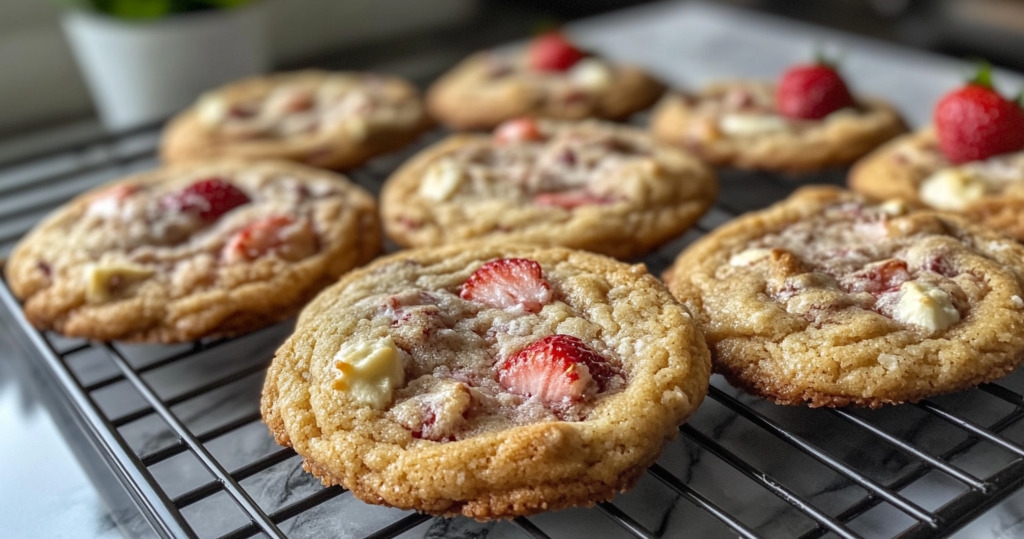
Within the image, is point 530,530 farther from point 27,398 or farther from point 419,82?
point 419,82

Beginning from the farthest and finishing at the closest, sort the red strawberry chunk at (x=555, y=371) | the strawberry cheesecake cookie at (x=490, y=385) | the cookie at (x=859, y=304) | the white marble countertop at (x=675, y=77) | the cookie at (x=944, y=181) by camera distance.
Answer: the cookie at (x=944, y=181) < the white marble countertop at (x=675, y=77) < the cookie at (x=859, y=304) < the red strawberry chunk at (x=555, y=371) < the strawberry cheesecake cookie at (x=490, y=385)

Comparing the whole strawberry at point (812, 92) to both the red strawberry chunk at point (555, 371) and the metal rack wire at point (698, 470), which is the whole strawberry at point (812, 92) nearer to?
the metal rack wire at point (698, 470)

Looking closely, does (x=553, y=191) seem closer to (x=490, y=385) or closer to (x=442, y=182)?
(x=442, y=182)

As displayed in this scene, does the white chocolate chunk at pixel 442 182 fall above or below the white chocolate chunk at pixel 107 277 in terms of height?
below

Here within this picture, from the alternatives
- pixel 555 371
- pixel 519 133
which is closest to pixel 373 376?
pixel 555 371

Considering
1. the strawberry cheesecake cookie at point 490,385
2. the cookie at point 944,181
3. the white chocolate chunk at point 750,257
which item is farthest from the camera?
the cookie at point 944,181

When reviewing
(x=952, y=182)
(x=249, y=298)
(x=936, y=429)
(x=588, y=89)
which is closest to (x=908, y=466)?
(x=936, y=429)

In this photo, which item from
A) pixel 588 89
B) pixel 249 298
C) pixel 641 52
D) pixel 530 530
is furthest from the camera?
pixel 641 52

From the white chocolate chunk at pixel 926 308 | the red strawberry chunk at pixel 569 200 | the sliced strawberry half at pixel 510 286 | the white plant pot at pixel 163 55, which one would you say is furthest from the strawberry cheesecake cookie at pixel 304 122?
the white chocolate chunk at pixel 926 308
